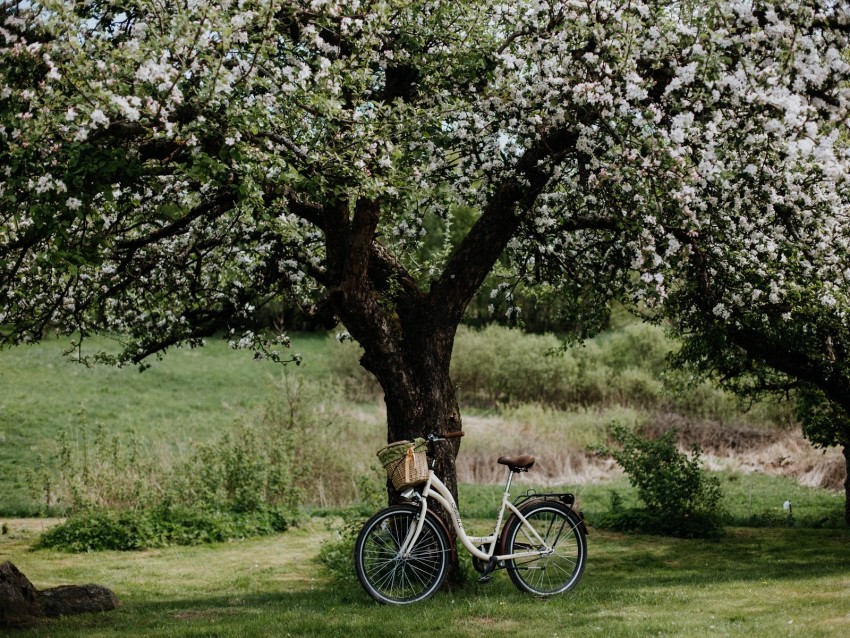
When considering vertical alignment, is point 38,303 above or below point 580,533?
above

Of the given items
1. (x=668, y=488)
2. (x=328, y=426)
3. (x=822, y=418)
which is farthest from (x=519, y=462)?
(x=328, y=426)

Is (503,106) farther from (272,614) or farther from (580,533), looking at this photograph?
(272,614)

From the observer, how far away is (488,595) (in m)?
7.98

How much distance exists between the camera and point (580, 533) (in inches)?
312

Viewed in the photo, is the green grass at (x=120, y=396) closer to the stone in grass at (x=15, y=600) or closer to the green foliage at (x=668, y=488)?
the green foliage at (x=668, y=488)

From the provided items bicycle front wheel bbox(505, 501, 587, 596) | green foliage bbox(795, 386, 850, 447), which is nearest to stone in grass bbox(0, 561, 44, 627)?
bicycle front wheel bbox(505, 501, 587, 596)

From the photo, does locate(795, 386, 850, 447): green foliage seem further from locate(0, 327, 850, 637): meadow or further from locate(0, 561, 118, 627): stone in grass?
locate(0, 561, 118, 627): stone in grass

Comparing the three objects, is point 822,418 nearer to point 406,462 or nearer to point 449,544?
point 449,544

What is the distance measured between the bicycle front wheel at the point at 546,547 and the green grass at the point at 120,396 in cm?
1299

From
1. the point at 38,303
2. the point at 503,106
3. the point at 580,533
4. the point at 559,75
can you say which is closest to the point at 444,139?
the point at 503,106

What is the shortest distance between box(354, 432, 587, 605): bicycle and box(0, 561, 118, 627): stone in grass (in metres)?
2.39

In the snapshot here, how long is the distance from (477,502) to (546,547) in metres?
9.76

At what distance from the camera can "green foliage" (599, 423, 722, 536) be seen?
547 inches

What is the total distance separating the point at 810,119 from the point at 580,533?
384 centimetres
